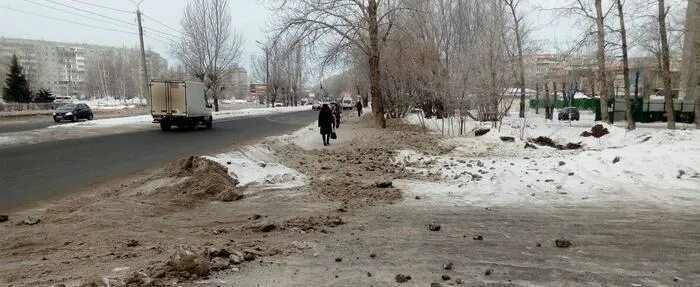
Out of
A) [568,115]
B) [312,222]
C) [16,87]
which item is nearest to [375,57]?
[312,222]

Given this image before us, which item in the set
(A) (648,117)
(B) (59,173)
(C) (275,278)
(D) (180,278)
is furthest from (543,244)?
(A) (648,117)

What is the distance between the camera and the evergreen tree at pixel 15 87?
61.6m

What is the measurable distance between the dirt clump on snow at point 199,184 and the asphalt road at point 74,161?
2.09m

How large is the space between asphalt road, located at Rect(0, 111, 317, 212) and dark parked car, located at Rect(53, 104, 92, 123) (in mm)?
18409

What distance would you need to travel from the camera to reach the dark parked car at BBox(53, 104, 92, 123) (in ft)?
119

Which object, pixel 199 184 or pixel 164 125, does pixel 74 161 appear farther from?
pixel 164 125

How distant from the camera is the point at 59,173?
39.2 ft

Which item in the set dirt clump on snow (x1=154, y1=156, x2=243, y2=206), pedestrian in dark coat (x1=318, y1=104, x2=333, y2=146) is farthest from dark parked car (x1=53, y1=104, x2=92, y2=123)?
dirt clump on snow (x1=154, y1=156, x2=243, y2=206)

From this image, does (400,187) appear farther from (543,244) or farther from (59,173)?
(59,173)

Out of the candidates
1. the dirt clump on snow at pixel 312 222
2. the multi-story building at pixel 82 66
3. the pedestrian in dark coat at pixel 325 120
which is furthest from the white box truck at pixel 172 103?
the multi-story building at pixel 82 66

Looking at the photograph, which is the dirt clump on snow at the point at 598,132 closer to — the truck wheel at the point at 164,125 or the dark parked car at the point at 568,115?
the truck wheel at the point at 164,125

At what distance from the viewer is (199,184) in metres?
9.33

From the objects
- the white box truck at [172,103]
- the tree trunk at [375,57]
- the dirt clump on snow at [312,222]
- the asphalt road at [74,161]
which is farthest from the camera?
the white box truck at [172,103]

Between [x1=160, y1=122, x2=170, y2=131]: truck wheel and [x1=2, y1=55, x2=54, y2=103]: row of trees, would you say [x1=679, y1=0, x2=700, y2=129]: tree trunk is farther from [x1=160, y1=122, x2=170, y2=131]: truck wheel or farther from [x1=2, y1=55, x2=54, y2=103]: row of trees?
[x1=2, y1=55, x2=54, y2=103]: row of trees
